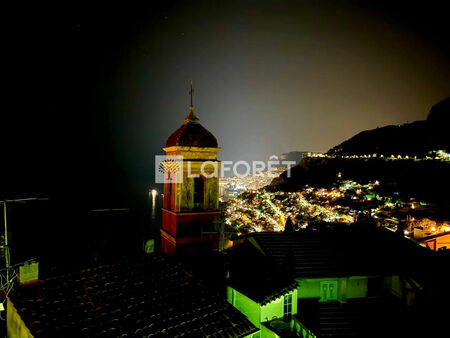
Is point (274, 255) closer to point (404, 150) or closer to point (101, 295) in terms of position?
point (101, 295)

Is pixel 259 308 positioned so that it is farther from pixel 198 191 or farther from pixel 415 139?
pixel 415 139

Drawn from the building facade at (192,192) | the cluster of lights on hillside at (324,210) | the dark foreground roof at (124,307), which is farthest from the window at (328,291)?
the cluster of lights on hillside at (324,210)

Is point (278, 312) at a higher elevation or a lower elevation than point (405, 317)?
higher

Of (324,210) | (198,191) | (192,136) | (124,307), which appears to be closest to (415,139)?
(324,210)

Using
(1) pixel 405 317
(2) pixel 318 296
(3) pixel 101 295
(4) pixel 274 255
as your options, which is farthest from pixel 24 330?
(1) pixel 405 317

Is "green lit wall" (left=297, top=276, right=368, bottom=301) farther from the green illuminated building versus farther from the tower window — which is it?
the tower window

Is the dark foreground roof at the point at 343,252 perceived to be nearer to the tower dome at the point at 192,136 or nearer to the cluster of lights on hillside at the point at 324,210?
the tower dome at the point at 192,136
